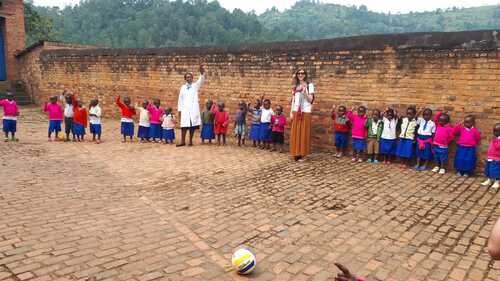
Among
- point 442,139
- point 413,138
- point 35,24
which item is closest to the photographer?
point 442,139

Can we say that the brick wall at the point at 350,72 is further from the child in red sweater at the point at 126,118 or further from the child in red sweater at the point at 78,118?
the child in red sweater at the point at 78,118

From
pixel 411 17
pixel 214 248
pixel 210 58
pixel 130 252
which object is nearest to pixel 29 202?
pixel 130 252

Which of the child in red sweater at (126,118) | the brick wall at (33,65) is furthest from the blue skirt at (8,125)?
the brick wall at (33,65)

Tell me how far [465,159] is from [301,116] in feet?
9.56

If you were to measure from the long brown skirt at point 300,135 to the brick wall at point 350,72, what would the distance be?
3.33 ft

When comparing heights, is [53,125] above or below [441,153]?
above

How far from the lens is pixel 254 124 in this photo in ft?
30.2

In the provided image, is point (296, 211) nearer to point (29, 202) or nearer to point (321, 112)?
point (29, 202)

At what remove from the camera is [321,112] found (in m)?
8.67

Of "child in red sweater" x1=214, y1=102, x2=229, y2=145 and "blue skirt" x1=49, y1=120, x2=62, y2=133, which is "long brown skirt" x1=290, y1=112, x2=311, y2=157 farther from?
"blue skirt" x1=49, y1=120, x2=62, y2=133

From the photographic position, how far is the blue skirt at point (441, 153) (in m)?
6.78

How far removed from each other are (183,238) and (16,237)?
1.61 meters

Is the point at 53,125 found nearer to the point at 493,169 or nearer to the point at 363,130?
the point at 363,130

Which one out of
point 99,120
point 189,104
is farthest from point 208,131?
point 99,120
